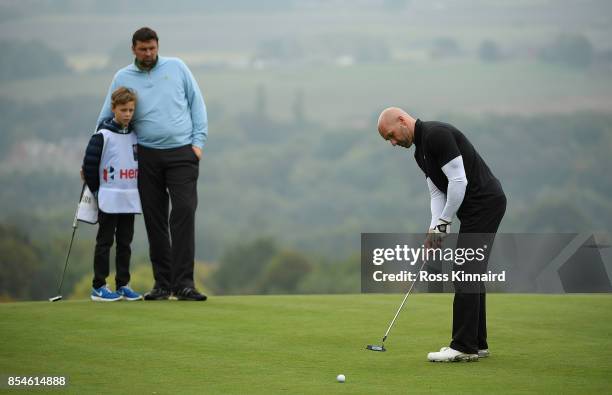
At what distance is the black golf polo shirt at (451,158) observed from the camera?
6.60 meters

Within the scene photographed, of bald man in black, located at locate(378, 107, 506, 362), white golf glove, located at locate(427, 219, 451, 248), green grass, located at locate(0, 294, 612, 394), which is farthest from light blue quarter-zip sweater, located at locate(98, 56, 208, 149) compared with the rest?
white golf glove, located at locate(427, 219, 451, 248)

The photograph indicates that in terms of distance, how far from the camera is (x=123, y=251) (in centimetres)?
950

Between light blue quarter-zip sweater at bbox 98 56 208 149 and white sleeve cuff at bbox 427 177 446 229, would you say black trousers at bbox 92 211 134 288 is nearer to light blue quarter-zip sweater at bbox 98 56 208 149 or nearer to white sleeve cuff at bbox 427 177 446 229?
light blue quarter-zip sweater at bbox 98 56 208 149

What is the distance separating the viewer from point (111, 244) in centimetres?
944

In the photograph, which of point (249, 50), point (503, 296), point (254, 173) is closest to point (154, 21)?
point (249, 50)

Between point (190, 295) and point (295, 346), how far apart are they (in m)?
2.46

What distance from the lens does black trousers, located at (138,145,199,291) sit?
946 cm

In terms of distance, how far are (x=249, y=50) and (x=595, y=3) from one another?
3922cm

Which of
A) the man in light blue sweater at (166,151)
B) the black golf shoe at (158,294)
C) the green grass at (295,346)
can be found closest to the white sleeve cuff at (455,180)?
the green grass at (295,346)

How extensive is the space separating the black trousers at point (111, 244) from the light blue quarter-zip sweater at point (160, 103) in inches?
28.1

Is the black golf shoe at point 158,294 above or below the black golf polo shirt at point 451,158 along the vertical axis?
below

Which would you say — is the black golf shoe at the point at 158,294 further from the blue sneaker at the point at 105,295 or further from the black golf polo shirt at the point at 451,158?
the black golf polo shirt at the point at 451,158

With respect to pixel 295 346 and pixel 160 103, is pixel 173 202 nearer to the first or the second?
pixel 160 103

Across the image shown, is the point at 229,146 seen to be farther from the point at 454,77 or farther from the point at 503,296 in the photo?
the point at 503,296
